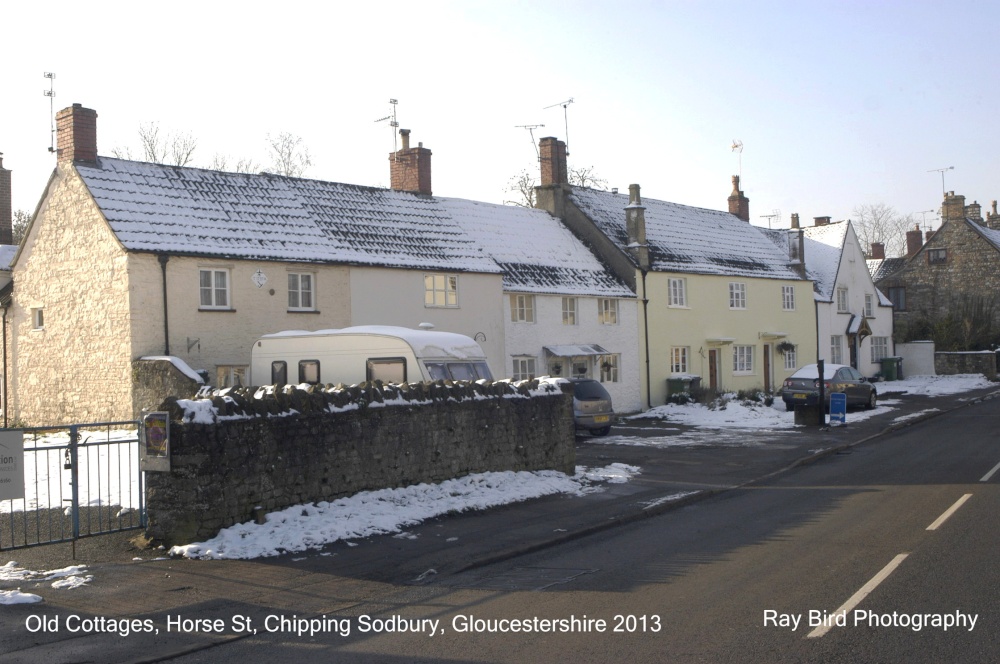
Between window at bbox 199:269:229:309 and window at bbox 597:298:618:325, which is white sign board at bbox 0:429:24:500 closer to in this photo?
window at bbox 199:269:229:309

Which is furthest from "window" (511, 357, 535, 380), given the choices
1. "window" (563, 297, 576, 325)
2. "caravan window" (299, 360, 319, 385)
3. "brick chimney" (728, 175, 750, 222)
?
"brick chimney" (728, 175, 750, 222)

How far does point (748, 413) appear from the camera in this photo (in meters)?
31.6

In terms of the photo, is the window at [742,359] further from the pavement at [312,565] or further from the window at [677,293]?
the pavement at [312,565]

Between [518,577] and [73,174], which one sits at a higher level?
[73,174]

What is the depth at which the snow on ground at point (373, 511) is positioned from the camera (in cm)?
1139

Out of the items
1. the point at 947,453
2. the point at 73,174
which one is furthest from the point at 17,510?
the point at 947,453

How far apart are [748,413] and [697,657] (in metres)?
25.6

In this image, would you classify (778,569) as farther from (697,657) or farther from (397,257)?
(397,257)

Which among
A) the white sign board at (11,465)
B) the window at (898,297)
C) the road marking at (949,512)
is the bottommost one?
the road marking at (949,512)

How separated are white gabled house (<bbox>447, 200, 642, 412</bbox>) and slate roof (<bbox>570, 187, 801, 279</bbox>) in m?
2.43

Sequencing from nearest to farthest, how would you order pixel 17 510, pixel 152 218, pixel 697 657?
pixel 697 657, pixel 17 510, pixel 152 218

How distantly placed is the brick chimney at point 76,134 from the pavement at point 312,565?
16.1 m

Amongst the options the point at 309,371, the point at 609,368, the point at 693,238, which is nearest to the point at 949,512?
the point at 309,371

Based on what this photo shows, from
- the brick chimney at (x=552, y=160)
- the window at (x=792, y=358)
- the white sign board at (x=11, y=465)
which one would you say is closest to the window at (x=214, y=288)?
the white sign board at (x=11, y=465)
